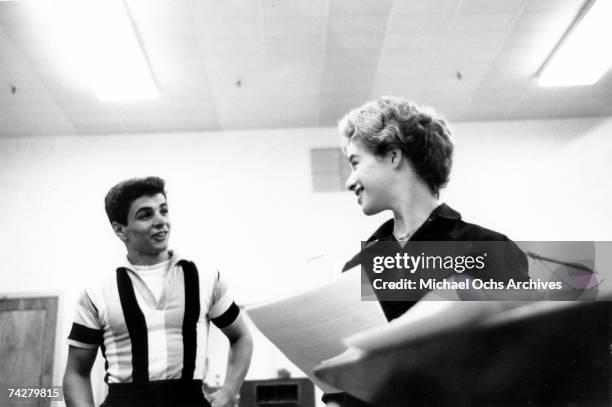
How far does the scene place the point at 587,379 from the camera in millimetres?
383

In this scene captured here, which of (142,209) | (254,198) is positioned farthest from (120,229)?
(254,198)

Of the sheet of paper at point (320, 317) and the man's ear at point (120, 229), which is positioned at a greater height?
the man's ear at point (120, 229)

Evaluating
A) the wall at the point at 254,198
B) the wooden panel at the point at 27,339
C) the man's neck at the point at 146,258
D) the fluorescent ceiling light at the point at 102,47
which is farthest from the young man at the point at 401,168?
the fluorescent ceiling light at the point at 102,47

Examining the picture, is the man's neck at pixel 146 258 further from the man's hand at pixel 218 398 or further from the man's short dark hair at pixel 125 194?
the man's hand at pixel 218 398

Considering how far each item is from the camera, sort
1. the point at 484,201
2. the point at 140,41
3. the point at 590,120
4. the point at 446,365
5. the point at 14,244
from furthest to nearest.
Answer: the point at 140,41 → the point at 484,201 → the point at 14,244 → the point at 590,120 → the point at 446,365

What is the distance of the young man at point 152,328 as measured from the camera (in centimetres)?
105

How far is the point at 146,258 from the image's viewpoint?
1.22m

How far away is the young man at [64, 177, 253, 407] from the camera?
1054mm

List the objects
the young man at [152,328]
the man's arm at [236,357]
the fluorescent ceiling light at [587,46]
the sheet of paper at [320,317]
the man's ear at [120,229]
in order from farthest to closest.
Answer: the fluorescent ceiling light at [587,46], the man's ear at [120,229], the man's arm at [236,357], the young man at [152,328], the sheet of paper at [320,317]

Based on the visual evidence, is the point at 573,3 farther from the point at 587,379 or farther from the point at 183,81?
the point at 587,379

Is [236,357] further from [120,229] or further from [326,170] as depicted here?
[326,170]

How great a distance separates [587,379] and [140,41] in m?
3.00

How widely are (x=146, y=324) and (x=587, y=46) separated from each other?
8.23 ft

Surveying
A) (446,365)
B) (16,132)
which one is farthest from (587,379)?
(16,132)
